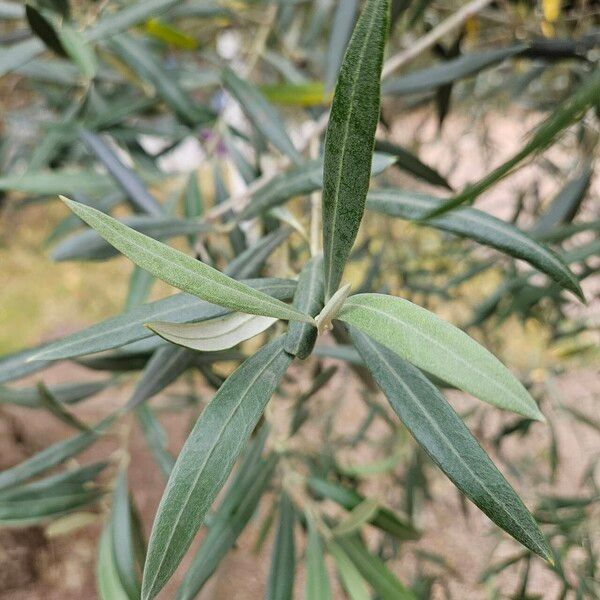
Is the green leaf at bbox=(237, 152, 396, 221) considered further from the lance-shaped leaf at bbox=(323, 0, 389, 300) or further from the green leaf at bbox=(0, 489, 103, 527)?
the green leaf at bbox=(0, 489, 103, 527)

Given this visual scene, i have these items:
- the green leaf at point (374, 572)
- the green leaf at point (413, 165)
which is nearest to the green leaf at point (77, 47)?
the green leaf at point (413, 165)

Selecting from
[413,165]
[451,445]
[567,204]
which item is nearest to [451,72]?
[413,165]

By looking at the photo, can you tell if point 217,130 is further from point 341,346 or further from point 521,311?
point 521,311

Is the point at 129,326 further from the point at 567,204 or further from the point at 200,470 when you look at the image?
the point at 567,204

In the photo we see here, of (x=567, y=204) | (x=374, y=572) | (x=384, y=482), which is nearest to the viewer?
(x=374, y=572)

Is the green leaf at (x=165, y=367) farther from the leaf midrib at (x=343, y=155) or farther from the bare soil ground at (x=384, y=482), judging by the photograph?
the bare soil ground at (x=384, y=482)

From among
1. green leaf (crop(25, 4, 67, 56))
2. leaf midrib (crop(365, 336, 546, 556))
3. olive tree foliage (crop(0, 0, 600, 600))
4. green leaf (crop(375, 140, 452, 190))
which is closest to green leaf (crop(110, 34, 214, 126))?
olive tree foliage (crop(0, 0, 600, 600))

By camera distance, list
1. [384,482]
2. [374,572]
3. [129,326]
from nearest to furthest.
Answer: [129,326]
[374,572]
[384,482]

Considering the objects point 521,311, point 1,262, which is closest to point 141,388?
point 521,311
